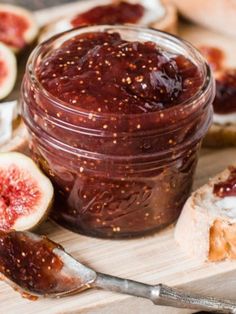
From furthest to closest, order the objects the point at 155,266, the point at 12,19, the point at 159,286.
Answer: the point at 12,19 → the point at 155,266 → the point at 159,286

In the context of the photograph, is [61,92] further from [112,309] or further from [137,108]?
[112,309]

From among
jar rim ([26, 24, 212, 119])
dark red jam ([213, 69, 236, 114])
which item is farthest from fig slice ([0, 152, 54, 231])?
dark red jam ([213, 69, 236, 114])

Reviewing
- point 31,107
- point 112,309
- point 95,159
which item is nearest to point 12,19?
point 31,107

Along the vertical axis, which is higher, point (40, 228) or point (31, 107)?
point (31, 107)

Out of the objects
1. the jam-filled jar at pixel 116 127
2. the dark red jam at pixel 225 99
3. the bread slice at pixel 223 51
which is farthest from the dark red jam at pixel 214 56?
the jam-filled jar at pixel 116 127

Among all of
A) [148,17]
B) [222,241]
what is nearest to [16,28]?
[148,17]

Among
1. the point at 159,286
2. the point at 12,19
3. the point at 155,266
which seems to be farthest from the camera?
the point at 12,19

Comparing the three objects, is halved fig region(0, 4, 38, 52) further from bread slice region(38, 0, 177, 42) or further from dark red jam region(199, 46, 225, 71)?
dark red jam region(199, 46, 225, 71)
